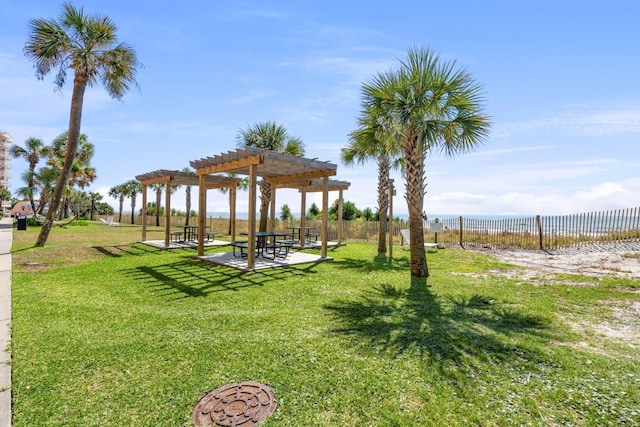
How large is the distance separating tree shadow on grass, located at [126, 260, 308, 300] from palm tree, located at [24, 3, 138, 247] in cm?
734

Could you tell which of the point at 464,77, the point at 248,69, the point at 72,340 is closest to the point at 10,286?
the point at 72,340

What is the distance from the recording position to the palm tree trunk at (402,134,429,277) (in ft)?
23.7

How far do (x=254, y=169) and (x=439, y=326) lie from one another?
5871 millimetres

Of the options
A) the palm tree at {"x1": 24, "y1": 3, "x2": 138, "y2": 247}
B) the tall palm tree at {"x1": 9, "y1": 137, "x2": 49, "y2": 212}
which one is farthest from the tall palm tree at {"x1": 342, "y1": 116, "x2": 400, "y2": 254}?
the tall palm tree at {"x1": 9, "y1": 137, "x2": 49, "y2": 212}

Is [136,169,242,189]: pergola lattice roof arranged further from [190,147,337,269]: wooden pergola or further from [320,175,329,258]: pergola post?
[320,175,329,258]: pergola post

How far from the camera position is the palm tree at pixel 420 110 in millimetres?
6867

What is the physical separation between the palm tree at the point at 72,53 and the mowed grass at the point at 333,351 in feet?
25.7

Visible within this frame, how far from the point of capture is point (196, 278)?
7129 mm

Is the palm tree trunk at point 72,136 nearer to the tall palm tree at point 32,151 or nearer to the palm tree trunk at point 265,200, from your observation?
the palm tree trunk at point 265,200

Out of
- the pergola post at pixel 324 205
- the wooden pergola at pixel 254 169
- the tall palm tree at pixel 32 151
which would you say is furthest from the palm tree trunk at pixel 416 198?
the tall palm tree at pixel 32 151

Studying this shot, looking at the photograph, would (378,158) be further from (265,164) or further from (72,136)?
(72,136)

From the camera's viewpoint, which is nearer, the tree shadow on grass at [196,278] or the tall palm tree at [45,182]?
the tree shadow on grass at [196,278]

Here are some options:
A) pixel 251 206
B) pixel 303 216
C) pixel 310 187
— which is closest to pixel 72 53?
pixel 251 206

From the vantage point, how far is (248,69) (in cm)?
1065
